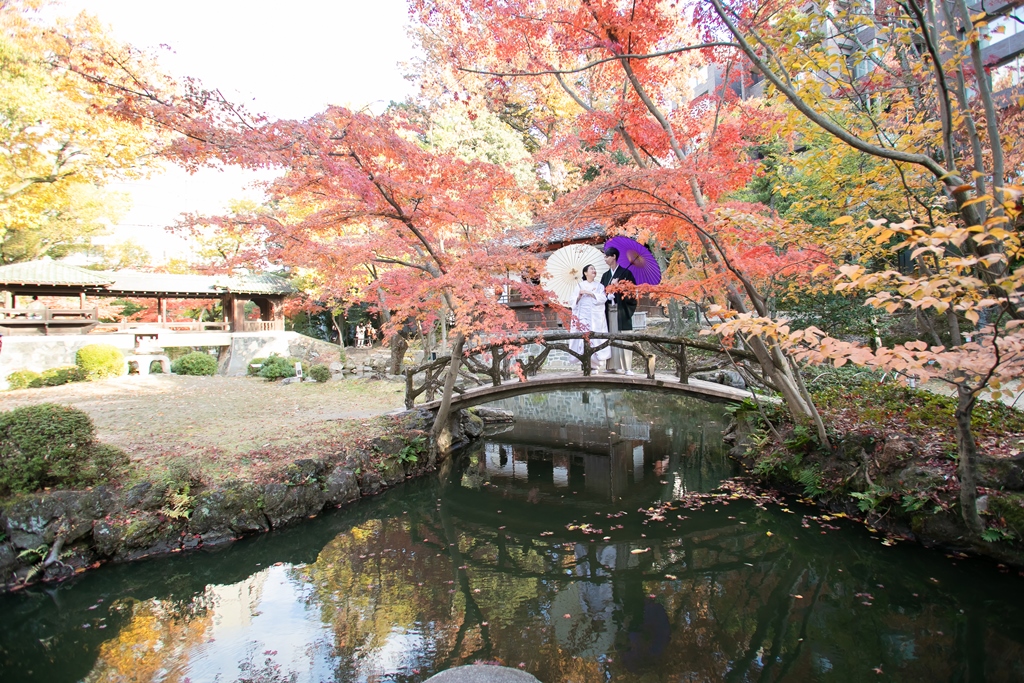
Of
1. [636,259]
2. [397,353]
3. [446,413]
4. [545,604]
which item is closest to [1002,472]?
[545,604]

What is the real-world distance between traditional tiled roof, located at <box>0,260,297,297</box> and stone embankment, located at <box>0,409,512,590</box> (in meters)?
12.5

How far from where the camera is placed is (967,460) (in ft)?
14.7

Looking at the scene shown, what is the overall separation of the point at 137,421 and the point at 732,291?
969cm

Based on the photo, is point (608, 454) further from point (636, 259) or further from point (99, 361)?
point (99, 361)

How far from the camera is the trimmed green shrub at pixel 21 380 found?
501 inches

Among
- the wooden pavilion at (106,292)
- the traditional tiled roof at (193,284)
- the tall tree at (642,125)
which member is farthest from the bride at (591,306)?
the wooden pavilion at (106,292)

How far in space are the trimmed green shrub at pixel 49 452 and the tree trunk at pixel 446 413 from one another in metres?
4.33

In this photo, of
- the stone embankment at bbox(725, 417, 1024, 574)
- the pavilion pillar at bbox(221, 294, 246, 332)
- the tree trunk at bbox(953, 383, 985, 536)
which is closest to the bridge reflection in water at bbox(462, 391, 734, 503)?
the stone embankment at bbox(725, 417, 1024, 574)

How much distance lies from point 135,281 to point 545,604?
768 inches

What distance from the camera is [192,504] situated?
6.09m

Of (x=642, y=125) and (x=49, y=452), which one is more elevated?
(x=642, y=125)

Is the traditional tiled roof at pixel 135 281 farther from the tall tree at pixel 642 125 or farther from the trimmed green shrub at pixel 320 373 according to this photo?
the tall tree at pixel 642 125

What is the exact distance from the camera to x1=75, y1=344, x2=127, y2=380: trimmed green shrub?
13.9m

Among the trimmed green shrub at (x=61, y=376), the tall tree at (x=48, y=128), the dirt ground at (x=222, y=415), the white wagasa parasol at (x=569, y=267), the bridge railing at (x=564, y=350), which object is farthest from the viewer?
the trimmed green shrub at (x=61, y=376)
